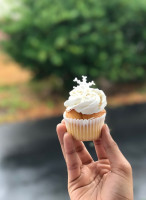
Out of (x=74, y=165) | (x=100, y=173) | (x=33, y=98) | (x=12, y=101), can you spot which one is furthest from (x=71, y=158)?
(x=33, y=98)

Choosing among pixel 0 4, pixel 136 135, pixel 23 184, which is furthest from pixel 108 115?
pixel 0 4

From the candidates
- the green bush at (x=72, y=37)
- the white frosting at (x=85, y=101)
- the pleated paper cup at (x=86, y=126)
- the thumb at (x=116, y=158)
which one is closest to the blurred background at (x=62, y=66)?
the green bush at (x=72, y=37)

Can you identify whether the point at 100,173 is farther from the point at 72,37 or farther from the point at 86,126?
the point at 72,37

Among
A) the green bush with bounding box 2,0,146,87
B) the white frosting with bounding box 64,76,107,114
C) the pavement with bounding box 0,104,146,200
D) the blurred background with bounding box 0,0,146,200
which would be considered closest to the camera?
the white frosting with bounding box 64,76,107,114

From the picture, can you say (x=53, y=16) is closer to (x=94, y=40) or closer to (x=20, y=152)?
(x=94, y=40)

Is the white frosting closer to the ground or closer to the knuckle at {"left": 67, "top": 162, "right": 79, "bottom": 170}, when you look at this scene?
the knuckle at {"left": 67, "top": 162, "right": 79, "bottom": 170}

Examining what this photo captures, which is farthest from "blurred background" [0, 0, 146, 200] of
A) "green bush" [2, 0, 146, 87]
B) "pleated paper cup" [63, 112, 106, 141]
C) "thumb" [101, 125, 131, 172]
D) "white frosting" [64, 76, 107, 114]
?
"thumb" [101, 125, 131, 172]

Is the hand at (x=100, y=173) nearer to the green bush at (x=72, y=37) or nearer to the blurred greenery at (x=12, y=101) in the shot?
the green bush at (x=72, y=37)
